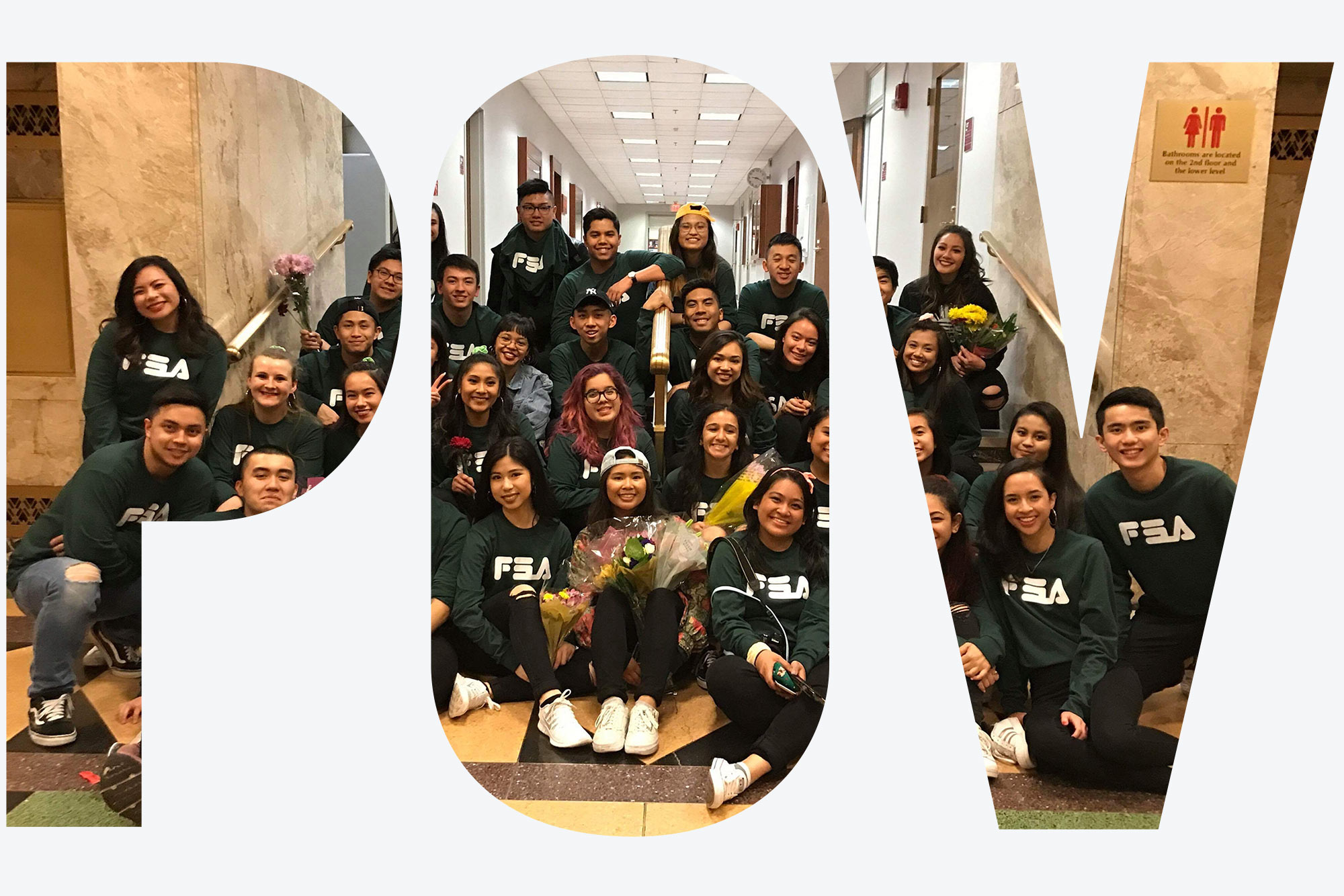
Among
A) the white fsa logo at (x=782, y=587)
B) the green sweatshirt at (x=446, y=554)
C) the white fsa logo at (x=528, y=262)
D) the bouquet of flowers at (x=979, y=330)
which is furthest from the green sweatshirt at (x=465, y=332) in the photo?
the bouquet of flowers at (x=979, y=330)

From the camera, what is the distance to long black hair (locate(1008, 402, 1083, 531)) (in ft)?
7.80

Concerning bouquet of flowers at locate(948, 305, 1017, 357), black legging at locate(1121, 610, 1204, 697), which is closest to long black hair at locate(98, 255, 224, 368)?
bouquet of flowers at locate(948, 305, 1017, 357)

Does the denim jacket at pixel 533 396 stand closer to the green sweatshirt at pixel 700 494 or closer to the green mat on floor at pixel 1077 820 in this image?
the green sweatshirt at pixel 700 494

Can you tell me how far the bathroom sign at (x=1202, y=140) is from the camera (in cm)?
225

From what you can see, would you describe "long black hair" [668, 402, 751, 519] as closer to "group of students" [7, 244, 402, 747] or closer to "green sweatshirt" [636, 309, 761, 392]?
"green sweatshirt" [636, 309, 761, 392]

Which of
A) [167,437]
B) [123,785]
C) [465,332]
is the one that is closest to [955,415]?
[465,332]

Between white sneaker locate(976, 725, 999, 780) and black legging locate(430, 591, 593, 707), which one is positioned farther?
black legging locate(430, 591, 593, 707)

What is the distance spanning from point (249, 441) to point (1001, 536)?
5.91 ft

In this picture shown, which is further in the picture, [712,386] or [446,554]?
[712,386]

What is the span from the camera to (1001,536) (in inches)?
96.8

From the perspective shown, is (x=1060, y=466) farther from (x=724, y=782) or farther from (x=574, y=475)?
(x=574, y=475)

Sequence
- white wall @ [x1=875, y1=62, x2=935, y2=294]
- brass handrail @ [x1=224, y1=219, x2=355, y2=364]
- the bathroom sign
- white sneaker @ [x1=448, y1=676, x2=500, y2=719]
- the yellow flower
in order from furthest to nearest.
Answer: white wall @ [x1=875, y1=62, x2=935, y2=294] → white sneaker @ [x1=448, y1=676, x2=500, y2=719] → the yellow flower → brass handrail @ [x1=224, y1=219, x2=355, y2=364] → the bathroom sign

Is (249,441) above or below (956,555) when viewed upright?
above

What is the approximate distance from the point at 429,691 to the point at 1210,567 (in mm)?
1911
